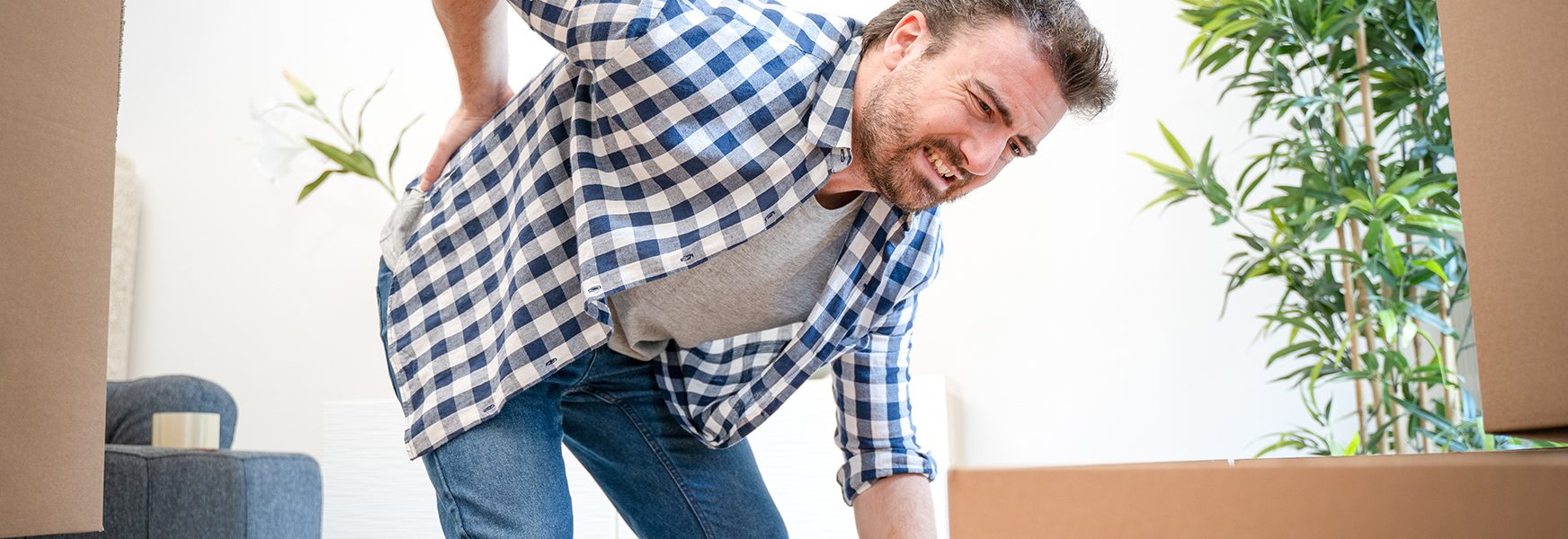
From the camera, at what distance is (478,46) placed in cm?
102

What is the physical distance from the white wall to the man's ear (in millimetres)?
1515

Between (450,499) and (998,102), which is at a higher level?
(998,102)

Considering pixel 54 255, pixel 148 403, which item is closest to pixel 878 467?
pixel 54 255

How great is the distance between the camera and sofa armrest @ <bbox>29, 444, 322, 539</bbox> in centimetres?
145

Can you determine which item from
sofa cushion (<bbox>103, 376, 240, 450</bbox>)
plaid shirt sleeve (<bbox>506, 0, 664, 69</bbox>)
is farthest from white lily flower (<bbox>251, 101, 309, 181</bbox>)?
plaid shirt sleeve (<bbox>506, 0, 664, 69</bbox>)

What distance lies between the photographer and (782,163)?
97 cm

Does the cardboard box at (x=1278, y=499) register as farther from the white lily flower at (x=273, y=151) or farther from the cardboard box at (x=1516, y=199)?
the white lily flower at (x=273, y=151)

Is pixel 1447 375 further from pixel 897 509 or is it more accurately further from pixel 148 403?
pixel 148 403

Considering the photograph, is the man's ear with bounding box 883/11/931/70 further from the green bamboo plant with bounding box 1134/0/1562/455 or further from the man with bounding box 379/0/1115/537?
the green bamboo plant with bounding box 1134/0/1562/455

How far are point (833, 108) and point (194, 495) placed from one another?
118 cm

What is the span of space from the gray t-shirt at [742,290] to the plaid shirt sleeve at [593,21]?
246 mm

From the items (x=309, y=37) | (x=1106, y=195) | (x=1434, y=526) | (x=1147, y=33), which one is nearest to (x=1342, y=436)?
(x=1106, y=195)

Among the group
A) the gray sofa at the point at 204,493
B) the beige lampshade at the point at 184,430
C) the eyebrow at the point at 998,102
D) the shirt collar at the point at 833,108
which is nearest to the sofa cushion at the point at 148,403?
the gray sofa at the point at 204,493

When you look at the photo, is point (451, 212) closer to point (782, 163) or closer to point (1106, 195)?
point (782, 163)
